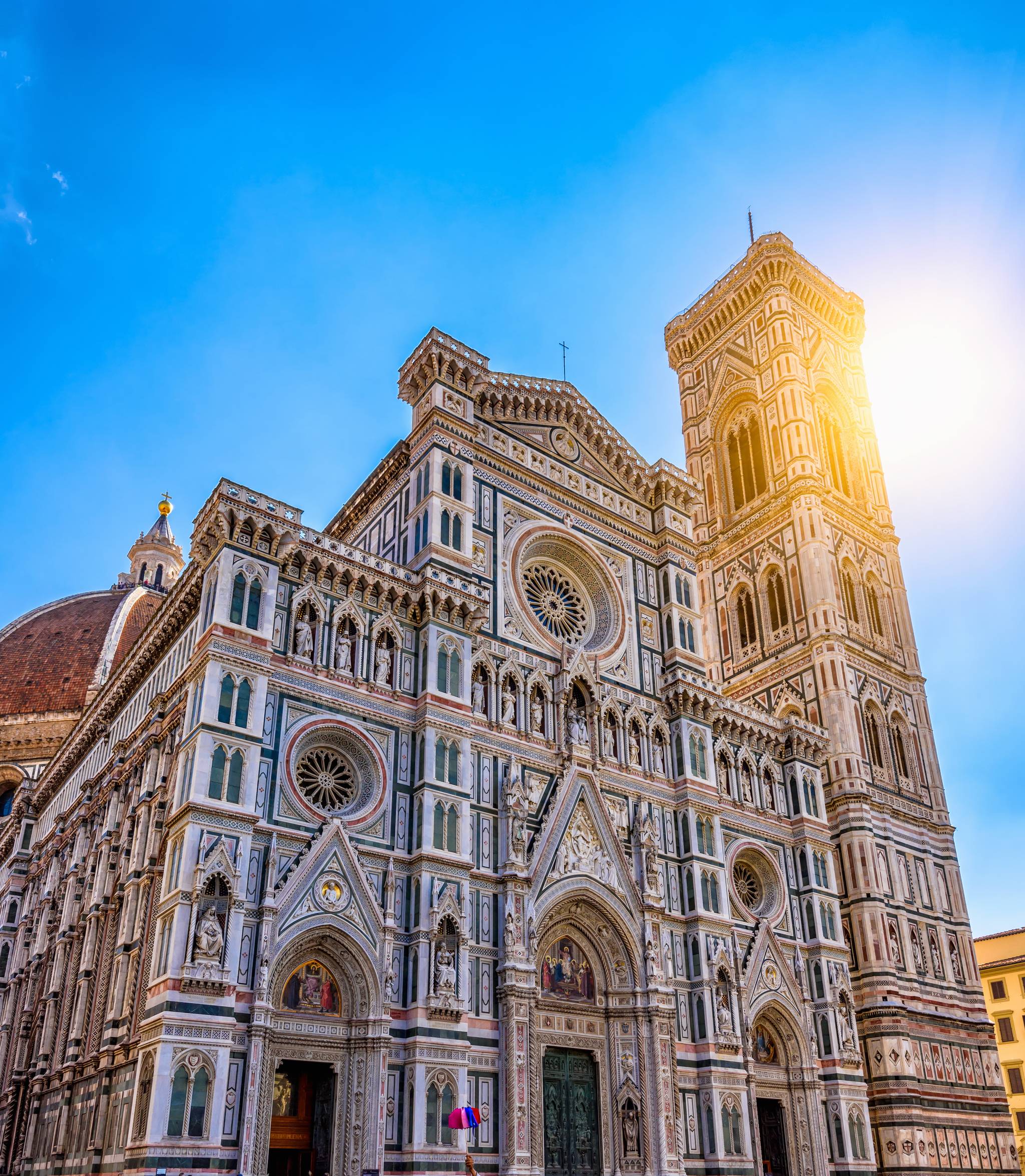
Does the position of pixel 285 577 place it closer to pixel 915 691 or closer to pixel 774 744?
pixel 774 744

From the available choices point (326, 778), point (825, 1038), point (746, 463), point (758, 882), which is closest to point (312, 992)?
point (326, 778)

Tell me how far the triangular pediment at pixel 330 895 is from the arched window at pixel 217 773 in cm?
244

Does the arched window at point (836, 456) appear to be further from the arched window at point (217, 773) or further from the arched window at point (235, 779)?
the arched window at point (217, 773)

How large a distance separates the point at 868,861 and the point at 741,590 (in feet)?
47.2

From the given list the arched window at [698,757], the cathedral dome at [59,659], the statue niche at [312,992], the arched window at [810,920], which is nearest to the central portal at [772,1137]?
the arched window at [810,920]

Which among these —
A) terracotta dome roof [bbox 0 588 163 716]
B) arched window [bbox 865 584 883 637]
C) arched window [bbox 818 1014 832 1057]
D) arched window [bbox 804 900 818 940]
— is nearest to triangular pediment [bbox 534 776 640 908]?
arched window [bbox 804 900 818 940]

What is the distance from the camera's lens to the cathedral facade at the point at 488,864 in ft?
77.7

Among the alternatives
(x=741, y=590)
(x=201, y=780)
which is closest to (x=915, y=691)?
(x=741, y=590)

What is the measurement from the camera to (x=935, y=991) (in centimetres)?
3969

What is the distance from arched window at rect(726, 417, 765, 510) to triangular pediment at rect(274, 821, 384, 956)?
104ft

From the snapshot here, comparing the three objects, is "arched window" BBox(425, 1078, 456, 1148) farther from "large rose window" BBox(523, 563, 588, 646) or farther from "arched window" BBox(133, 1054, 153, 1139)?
"large rose window" BBox(523, 563, 588, 646)

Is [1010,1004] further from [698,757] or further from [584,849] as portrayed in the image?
[584,849]

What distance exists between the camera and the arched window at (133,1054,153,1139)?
68.7ft

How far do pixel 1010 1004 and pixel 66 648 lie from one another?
59.0 metres
